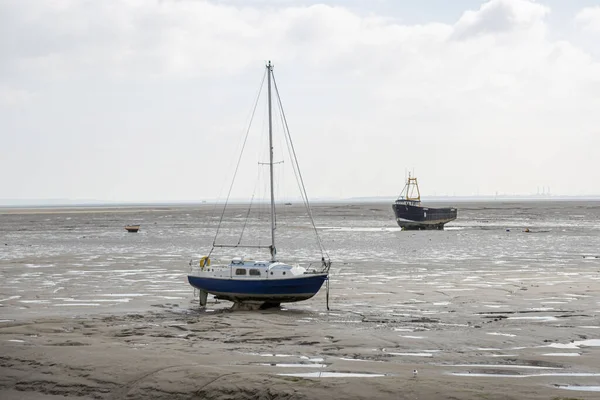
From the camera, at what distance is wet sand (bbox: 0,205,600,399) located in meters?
14.6

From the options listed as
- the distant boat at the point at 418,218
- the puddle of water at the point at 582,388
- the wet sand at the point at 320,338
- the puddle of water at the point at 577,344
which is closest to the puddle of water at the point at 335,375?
the wet sand at the point at 320,338

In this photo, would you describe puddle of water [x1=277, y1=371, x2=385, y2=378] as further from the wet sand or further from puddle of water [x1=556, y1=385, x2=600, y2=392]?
puddle of water [x1=556, y1=385, x2=600, y2=392]

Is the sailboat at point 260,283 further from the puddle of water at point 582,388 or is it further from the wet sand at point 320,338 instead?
the puddle of water at point 582,388

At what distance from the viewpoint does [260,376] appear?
14.8 metres

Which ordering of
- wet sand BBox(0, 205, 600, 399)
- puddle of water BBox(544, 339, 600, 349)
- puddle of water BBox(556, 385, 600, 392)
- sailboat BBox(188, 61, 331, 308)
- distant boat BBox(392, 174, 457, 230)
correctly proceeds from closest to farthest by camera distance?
puddle of water BBox(556, 385, 600, 392) < wet sand BBox(0, 205, 600, 399) < puddle of water BBox(544, 339, 600, 349) < sailboat BBox(188, 61, 331, 308) < distant boat BBox(392, 174, 457, 230)

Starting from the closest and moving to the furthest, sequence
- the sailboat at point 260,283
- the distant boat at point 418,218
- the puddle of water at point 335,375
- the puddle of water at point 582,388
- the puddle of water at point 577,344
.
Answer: the puddle of water at point 582,388
the puddle of water at point 335,375
the puddle of water at point 577,344
the sailboat at point 260,283
the distant boat at point 418,218

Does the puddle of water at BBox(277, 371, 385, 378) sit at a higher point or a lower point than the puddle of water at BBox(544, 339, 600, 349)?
higher

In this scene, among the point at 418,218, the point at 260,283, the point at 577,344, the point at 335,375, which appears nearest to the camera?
the point at 335,375

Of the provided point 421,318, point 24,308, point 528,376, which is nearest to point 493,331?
point 421,318

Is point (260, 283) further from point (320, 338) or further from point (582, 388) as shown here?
point (582, 388)

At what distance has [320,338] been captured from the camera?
67.3 feet

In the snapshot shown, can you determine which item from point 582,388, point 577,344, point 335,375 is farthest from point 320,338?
point 582,388

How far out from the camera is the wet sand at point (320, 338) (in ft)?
47.9

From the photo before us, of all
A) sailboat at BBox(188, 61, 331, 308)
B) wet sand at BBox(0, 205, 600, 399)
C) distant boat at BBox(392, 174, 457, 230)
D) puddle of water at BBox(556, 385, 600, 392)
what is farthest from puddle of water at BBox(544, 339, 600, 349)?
distant boat at BBox(392, 174, 457, 230)
